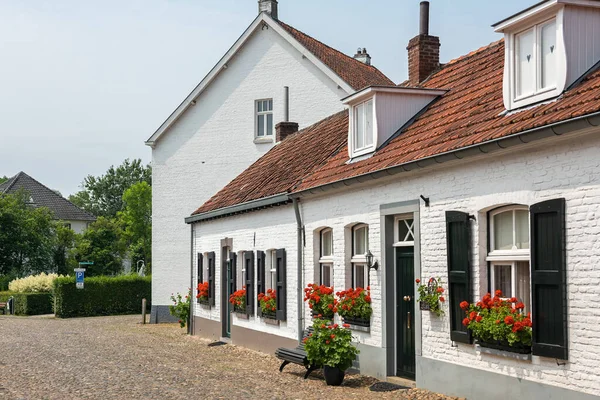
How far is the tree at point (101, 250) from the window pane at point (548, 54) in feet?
208

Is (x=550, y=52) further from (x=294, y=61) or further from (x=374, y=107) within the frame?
(x=294, y=61)

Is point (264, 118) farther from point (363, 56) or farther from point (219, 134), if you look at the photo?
point (363, 56)

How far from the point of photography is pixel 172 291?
32.4m

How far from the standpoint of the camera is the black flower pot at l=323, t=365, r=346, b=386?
1418 cm

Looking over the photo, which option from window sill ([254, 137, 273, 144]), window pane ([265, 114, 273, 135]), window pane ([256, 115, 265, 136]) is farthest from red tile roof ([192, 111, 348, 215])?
window pane ([256, 115, 265, 136])

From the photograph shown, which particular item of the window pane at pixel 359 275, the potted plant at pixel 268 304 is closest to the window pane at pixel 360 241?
the window pane at pixel 359 275

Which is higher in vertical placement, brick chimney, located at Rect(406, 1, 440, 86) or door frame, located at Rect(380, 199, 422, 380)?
brick chimney, located at Rect(406, 1, 440, 86)

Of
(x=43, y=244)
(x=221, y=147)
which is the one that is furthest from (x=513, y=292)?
(x=43, y=244)

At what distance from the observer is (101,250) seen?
2995 inches

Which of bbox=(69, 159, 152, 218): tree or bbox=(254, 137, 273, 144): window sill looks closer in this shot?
bbox=(254, 137, 273, 144): window sill

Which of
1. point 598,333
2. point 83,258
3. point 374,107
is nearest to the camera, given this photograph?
point 598,333

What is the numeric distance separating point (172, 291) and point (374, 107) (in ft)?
61.3

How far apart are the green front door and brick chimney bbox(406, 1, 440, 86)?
5575mm

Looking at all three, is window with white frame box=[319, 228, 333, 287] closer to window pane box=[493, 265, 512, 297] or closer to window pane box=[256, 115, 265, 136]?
window pane box=[493, 265, 512, 297]
